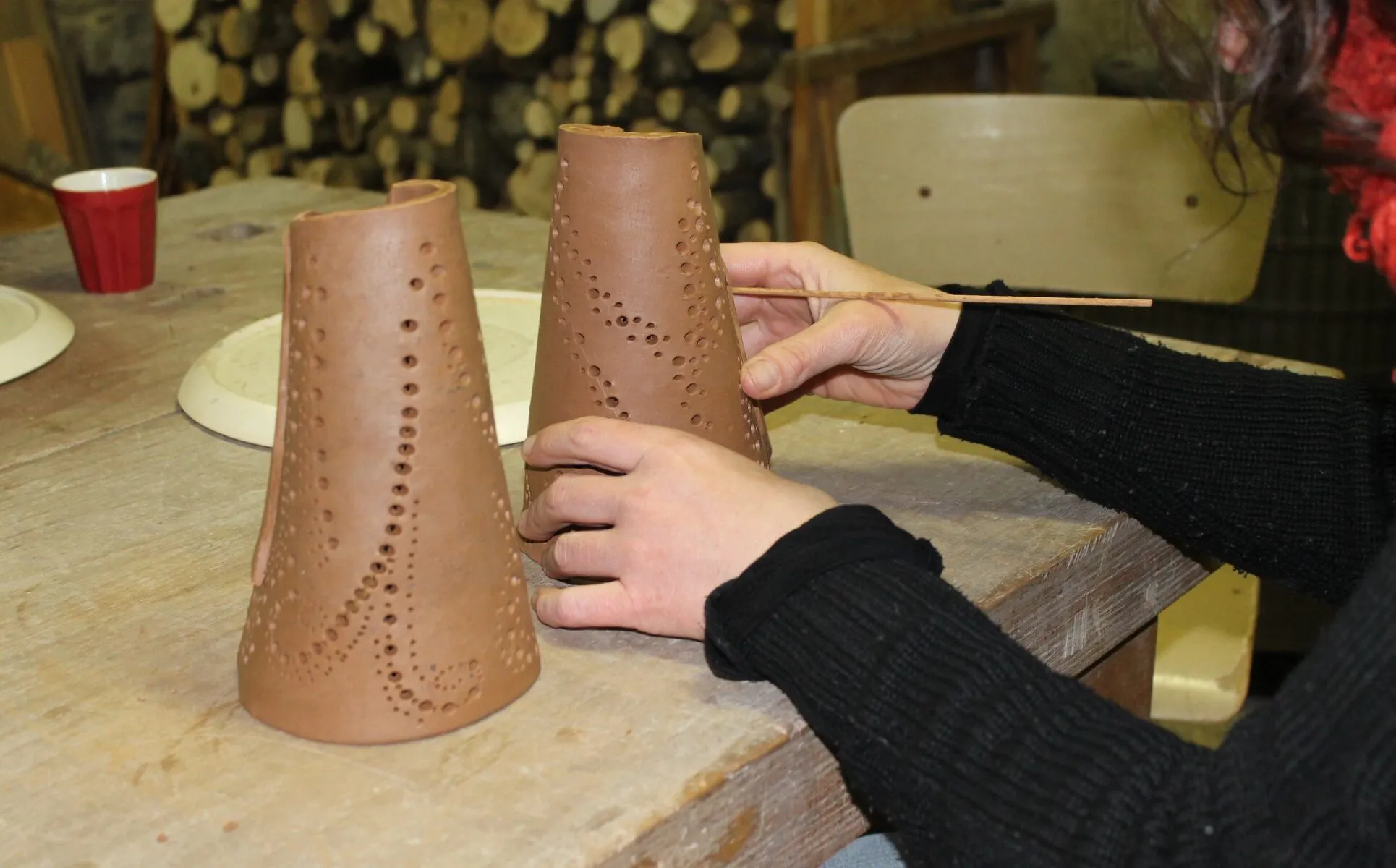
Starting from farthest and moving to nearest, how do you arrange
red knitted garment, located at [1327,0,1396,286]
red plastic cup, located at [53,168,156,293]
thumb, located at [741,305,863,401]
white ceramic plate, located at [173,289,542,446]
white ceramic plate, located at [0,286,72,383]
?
red plastic cup, located at [53,168,156,293] < white ceramic plate, located at [0,286,72,383] < white ceramic plate, located at [173,289,542,446] < thumb, located at [741,305,863,401] < red knitted garment, located at [1327,0,1396,286]

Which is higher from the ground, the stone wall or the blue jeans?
the stone wall

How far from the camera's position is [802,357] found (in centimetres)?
86

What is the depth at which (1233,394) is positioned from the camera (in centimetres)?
95

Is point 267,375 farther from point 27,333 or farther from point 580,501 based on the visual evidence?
point 580,501

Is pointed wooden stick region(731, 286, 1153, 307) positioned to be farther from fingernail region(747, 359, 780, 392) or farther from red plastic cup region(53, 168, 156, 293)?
red plastic cup region(53, 168, 156, 293)

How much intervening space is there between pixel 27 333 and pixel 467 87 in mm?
1728

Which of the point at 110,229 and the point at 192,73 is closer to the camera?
the point at 110,229

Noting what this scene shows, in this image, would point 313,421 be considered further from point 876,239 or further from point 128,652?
point 876,239

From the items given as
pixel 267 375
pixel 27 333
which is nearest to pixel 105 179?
pixel 27 333

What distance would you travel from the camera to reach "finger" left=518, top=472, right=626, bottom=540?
29.0 inches

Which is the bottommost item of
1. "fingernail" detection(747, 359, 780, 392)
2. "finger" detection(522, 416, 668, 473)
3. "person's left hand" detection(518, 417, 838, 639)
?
"person's left hand" detection(518, 417, 838, 639)

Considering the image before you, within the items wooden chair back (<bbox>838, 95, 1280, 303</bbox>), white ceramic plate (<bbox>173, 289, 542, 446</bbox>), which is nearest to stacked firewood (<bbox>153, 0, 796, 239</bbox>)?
wooden chair back (<bbox>838, 95, 1280, 303</bbox>)

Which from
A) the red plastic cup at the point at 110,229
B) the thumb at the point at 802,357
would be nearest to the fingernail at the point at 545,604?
the thumb at the point at 802,357

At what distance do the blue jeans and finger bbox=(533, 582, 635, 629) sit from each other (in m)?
0.30
